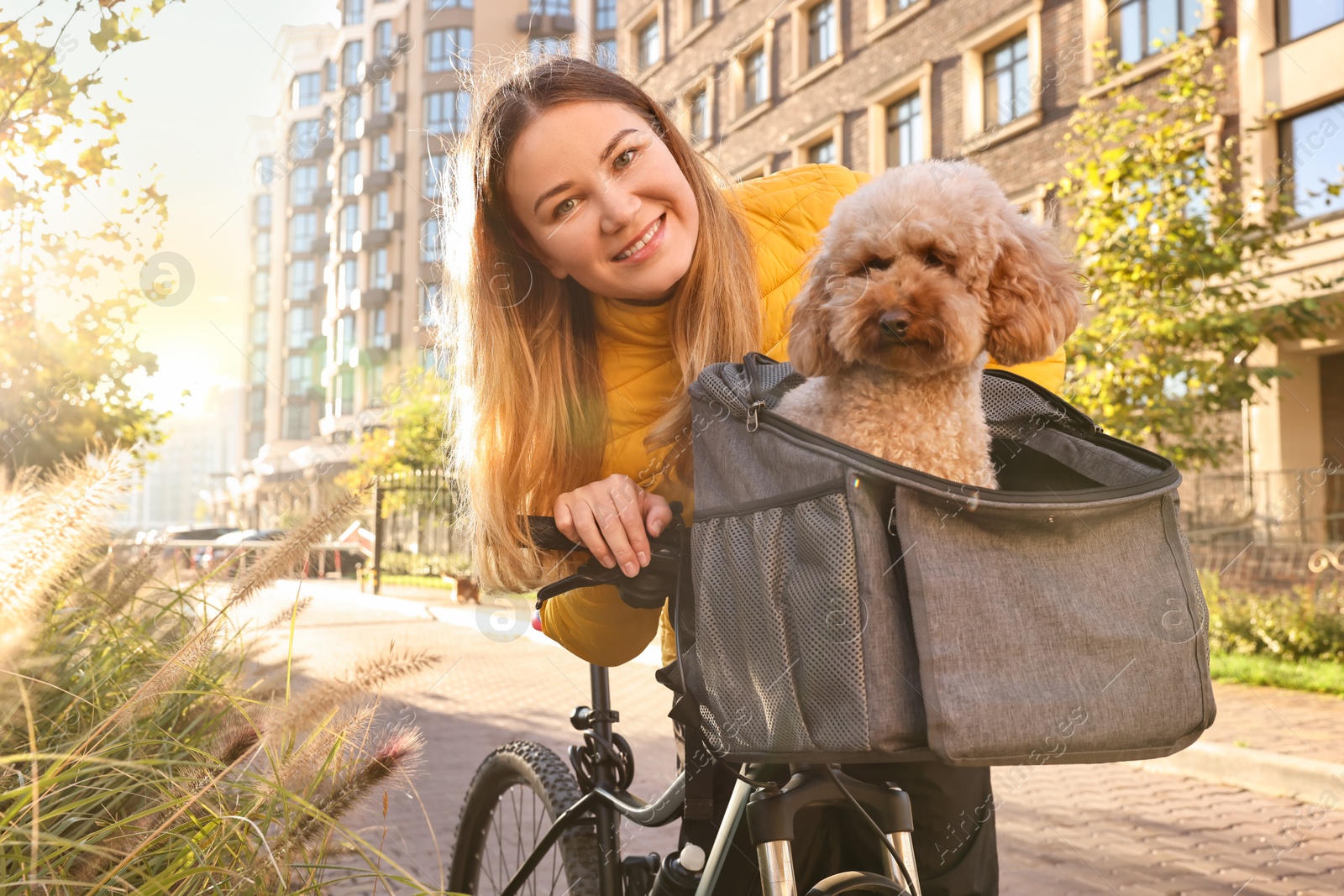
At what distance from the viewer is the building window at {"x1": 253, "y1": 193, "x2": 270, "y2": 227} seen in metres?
83.4

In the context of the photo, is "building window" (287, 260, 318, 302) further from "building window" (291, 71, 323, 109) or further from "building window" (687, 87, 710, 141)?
"building window" (687, 87, 710, 141)

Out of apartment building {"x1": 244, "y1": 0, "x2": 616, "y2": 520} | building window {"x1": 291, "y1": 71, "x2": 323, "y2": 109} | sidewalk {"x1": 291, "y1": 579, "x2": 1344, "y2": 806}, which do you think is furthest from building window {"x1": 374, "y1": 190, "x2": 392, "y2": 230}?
sidewalk {"x1": 291, "y1": 579, "x2": 1344, "y2": 806}

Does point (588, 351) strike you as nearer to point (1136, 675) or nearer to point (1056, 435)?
point (1056, 435)

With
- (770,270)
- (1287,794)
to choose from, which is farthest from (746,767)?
(1287,794)

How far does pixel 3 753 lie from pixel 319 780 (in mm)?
514

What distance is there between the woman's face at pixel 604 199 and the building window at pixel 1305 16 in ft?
47.6

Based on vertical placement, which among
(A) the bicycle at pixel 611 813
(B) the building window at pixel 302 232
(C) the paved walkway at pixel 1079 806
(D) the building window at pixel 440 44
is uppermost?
(D) the building window at pixel 440 44

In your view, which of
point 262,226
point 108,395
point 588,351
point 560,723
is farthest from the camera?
point 262,226

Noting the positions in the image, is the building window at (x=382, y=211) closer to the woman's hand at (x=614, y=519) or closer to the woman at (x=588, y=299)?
the woman at (x=588, y=299)

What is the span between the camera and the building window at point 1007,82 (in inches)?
678

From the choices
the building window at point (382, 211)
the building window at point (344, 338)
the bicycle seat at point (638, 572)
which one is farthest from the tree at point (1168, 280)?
the building window at point (344, 338)

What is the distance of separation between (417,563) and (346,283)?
137ft

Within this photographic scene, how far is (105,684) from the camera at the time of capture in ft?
6.64

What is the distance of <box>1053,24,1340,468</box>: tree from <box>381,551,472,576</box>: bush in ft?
48.8
